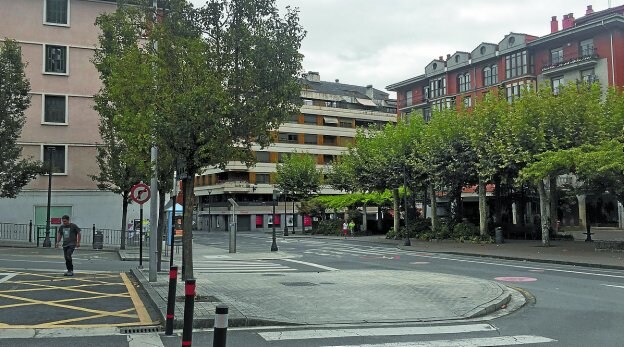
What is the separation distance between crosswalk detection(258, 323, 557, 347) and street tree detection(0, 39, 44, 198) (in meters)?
23.3

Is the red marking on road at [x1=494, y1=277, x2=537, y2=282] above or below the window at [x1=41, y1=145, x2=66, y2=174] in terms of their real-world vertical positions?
below

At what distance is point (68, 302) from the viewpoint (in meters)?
10.5

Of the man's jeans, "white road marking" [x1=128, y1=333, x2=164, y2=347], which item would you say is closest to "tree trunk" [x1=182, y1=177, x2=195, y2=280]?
"white road marking" [x1=128, y1=333, x2=164, y2=347]

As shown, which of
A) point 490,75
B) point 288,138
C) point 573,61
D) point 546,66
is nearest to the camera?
point 573,61

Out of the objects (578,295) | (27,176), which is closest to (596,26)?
(578,295)

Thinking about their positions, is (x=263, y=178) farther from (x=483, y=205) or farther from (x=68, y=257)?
(x=68, y=257)

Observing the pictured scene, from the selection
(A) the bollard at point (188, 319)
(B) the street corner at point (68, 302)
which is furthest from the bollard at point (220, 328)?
(B) the street corner at point (68, 302)

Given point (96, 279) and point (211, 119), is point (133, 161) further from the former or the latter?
point (96, 279)

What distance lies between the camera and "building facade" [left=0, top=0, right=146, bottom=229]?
3191cm

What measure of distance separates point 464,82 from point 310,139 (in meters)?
22.2

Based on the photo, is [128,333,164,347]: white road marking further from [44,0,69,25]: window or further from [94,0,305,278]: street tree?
[44,0,69,25]: window

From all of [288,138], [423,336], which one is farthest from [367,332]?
[288,138]

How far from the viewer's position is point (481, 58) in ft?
198

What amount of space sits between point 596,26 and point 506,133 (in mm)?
25823
